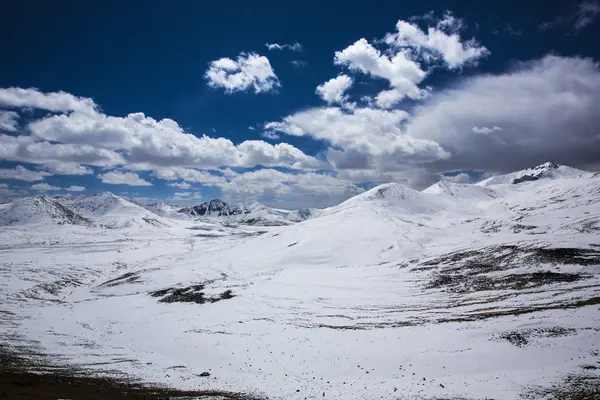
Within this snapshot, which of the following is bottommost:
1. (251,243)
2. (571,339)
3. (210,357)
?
(210,357)

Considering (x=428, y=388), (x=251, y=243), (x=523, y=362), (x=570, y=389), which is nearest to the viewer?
(x=570, y=389)

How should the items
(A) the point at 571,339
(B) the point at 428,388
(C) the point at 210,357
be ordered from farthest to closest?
1. (C) the point at 210,357
2. (A) the point at 571,339
3. (B) the point at 428,388

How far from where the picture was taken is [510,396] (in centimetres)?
2567

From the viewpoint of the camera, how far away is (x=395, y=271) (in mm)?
109000

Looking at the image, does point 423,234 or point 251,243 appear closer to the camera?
point 423,234

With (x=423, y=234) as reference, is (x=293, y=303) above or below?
below

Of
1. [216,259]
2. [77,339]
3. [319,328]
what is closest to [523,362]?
[319,328]

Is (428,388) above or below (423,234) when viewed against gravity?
below

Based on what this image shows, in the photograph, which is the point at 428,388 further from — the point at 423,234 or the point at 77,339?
the point at 423,234

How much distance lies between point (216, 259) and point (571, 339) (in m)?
145

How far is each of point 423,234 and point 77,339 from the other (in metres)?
157

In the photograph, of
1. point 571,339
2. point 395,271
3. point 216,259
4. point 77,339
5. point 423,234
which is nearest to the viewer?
point 571,339

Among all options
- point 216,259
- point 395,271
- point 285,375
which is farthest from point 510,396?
point 216,259

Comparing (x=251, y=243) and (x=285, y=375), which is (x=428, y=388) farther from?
(x=251, y=243)
